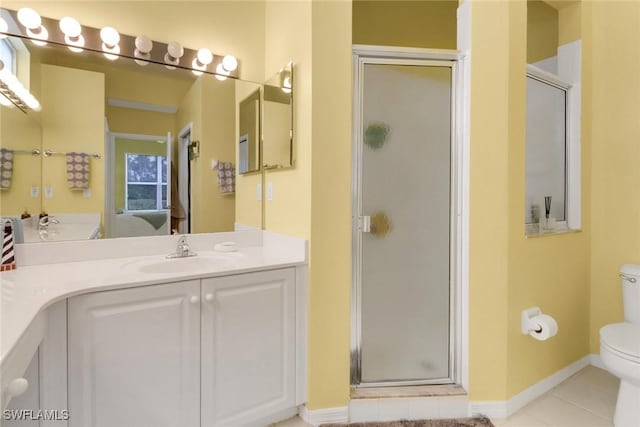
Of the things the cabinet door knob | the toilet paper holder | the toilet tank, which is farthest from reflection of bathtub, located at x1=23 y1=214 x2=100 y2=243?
the toilet tank

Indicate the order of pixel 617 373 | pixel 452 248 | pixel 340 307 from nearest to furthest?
pixel 617 373, pixel 340 307, pixel 452 248

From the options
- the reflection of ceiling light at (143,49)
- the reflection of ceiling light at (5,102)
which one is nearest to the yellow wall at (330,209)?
the reflection of ceiling light at (143,49)

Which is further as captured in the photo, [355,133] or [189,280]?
[355,133]

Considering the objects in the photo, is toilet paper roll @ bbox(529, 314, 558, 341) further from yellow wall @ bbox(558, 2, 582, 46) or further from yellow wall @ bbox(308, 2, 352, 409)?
yellow wall @ bbox(558, 2, 582, 46)

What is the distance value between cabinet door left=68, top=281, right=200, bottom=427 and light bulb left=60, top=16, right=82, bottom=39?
1.29 metres

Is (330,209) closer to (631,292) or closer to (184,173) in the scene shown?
(184,173)

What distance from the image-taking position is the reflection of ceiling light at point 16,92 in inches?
58.6

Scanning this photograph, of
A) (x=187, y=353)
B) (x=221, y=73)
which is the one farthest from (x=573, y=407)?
(x=221, y=73)

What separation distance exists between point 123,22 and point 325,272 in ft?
5.55

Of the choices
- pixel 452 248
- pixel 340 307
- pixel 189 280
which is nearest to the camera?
pixel 189 280

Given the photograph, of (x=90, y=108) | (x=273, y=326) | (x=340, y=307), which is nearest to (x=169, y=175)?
(x=90, y=108)

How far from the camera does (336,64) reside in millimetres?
1723

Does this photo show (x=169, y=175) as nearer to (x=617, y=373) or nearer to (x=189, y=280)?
(x=189, y=280)

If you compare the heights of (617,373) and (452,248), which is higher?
(452,248)
